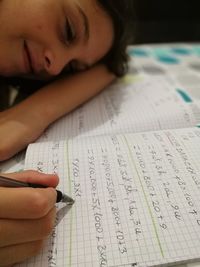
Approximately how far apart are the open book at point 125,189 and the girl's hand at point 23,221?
0.02 metres

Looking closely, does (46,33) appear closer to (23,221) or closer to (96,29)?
(96,29)

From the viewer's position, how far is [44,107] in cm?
59

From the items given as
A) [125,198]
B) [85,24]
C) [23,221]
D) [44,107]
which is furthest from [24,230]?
[85,24]

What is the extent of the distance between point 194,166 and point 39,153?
0.23 metres

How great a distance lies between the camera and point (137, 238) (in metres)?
0.36

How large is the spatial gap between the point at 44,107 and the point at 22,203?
0.98 ft

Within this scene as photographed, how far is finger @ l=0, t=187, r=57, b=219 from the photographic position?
0.32 m

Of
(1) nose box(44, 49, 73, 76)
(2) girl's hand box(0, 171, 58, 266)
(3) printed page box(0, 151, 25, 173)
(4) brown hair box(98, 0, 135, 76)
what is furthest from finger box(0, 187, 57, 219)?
(4) brown hair box(98, 0, 135, 76)

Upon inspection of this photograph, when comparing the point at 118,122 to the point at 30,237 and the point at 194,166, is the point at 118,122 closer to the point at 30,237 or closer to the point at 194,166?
the point at 194,166

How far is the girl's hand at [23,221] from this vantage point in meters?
0.32

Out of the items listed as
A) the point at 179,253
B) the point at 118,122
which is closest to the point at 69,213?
the point at 179,253

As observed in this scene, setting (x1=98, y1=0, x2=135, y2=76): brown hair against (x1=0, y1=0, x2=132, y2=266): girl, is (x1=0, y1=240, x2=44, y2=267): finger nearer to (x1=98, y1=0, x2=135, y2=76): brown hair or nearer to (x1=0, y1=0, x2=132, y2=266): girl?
(x1=0, y1=0, x2=132, y2=266): girl

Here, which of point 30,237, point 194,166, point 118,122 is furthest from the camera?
point 118,122

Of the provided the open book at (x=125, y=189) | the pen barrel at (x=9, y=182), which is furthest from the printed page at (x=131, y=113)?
the pen barrel at (x=9, y=182)
